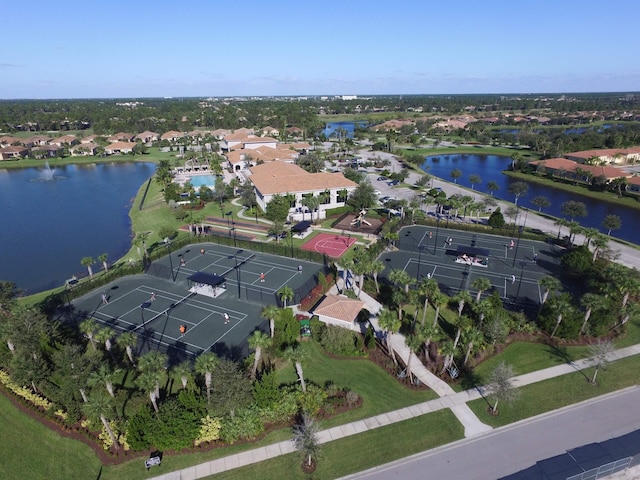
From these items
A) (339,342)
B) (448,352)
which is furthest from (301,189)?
(448,352)

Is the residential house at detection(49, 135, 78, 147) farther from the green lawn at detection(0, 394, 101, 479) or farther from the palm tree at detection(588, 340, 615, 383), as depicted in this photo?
the palm tree at detection(588, 340, 615, 383)

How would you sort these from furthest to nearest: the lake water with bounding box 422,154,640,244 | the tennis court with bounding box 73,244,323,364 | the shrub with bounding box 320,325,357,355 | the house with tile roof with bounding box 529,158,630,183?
the house with tile roof with bounding box 529,158,630,183 → the lake water with bounding box 422,154,640,244 → the tennis court with bounding box 73,244,323,364 → the shrub with bounding box 320,325,357,355

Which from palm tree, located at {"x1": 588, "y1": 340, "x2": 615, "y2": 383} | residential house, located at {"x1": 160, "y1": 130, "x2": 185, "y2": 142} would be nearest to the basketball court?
palm tree, located at {"x1": 588, "y1": 340, "x2": 615, "y2": 383}

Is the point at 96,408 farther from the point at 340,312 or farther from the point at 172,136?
the point at 172,136

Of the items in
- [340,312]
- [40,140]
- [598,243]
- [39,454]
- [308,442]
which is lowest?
[39,454]

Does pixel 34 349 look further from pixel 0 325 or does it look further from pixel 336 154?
pixel 336 154

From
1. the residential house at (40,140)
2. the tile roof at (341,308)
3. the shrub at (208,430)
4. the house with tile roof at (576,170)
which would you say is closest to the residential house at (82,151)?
the residential house at (40,140)
